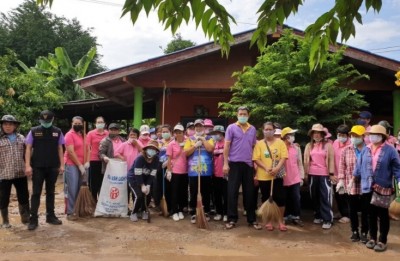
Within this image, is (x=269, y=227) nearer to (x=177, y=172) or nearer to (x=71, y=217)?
(x=177, y=172)

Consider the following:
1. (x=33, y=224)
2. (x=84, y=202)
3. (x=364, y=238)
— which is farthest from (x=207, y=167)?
(x=33, y=224)

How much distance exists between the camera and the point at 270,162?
6809 millimetres

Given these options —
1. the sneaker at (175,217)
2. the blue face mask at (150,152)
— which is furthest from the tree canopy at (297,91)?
the sneaker at (175,217)

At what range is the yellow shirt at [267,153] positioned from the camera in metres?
6.80

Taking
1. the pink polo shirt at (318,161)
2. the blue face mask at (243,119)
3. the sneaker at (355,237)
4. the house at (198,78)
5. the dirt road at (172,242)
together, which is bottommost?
the dirt road at (172,242)

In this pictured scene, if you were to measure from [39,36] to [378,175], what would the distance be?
32.1m

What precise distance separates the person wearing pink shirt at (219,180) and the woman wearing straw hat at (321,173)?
4.91 ft

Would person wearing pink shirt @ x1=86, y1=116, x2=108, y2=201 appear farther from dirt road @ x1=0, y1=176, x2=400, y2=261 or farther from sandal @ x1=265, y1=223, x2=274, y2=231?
sandal @ x1=265, y1=223, x2=274, y2=231

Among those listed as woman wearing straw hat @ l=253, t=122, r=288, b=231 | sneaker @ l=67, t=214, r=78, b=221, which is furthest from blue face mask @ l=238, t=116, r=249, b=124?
sneaker @ l=67, t=214, r=78, b=221

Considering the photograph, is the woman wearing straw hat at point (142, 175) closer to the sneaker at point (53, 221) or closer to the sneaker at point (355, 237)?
the sneaker at point (53, 221)

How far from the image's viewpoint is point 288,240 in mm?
6262

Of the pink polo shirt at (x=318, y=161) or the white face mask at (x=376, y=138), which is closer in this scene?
the white face mask at (x=376, y=138)

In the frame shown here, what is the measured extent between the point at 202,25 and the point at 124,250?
4.03 m

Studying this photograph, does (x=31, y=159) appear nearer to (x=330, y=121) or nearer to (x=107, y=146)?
(x=107, y=146)
